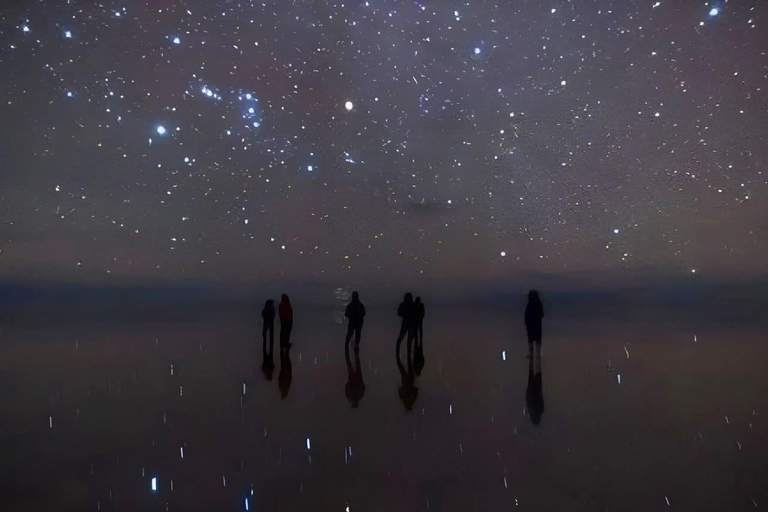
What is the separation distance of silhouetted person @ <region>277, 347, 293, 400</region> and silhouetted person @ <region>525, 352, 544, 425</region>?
1854 millimetres

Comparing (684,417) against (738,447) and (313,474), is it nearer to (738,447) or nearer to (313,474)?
(738,447)

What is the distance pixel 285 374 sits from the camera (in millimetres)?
5312

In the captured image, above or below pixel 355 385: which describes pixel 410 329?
above

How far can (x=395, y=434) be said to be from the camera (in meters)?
3.40

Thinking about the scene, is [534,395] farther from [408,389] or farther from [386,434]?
[386,434]

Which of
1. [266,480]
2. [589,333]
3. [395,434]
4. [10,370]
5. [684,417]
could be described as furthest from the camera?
[589,333]

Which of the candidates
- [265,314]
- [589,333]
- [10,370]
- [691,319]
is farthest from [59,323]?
[691,319]

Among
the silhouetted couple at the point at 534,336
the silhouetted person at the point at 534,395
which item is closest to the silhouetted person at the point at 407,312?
the silhouetted couple at the point at 534,336

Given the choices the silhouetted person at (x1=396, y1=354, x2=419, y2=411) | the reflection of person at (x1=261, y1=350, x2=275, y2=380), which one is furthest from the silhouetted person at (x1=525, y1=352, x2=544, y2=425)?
the reflection of person at (x1=261, y1=350, x2=275, y2=380)

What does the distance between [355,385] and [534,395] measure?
1.45 meters

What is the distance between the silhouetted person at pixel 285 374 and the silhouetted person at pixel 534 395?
1.85 meters

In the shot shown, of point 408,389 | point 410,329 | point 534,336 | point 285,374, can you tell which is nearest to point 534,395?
point 534,336

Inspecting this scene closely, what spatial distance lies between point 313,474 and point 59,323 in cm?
1090

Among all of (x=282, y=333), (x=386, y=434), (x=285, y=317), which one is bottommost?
(x=386, y=434)
